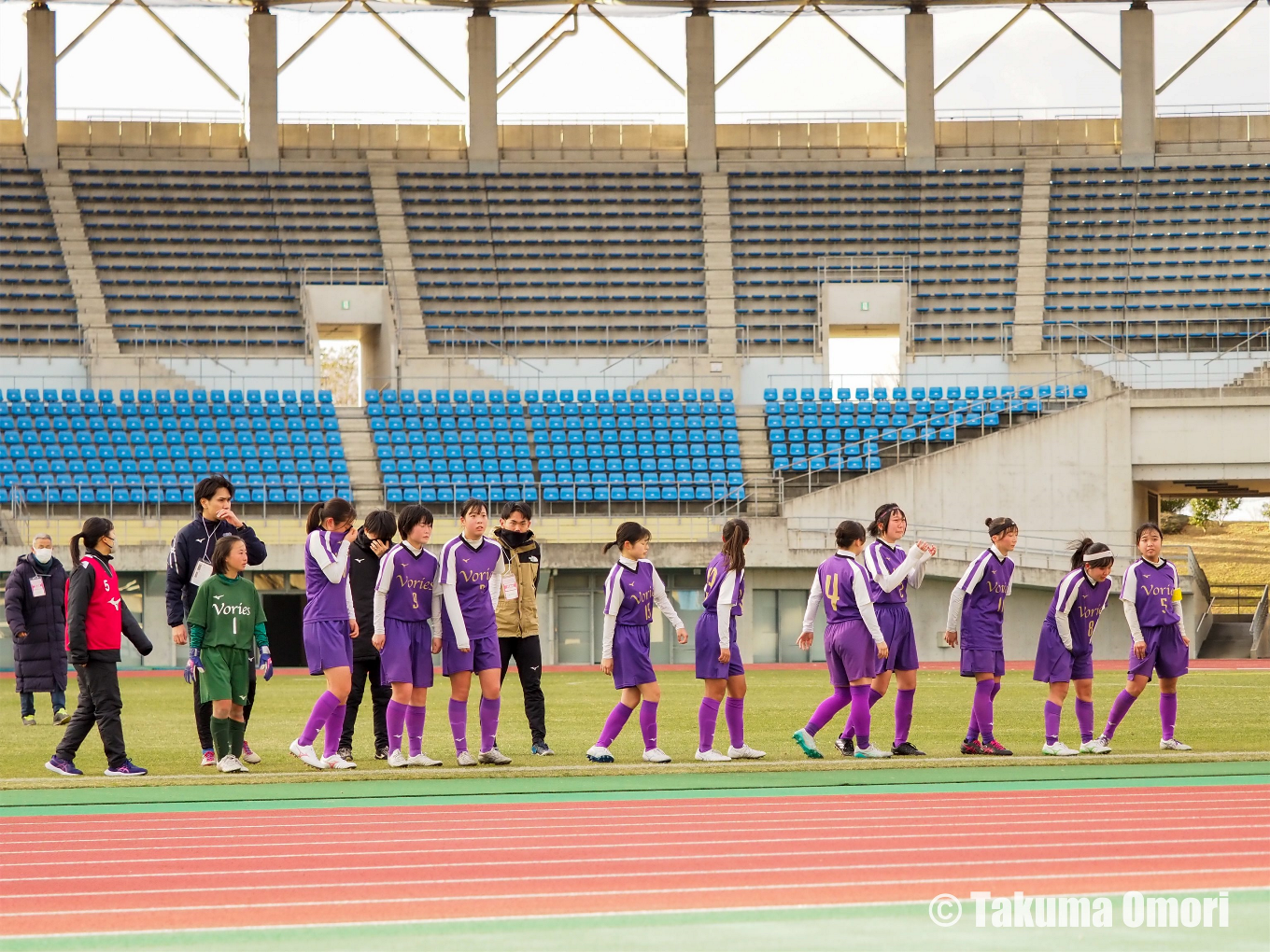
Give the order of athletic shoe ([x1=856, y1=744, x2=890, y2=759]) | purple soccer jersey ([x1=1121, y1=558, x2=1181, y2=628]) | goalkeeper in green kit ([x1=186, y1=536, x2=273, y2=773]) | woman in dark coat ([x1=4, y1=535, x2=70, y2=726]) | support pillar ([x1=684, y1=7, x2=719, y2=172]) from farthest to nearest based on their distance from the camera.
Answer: support pillar ([x1=684, y1=7, x2=719, y2=172])
woman in dark coat ([x1=4, y1=535, x2=70, y2=726])
purple soccer jersey ([x1=1121, y1=558, x2=1181, y2=628])
athletic shoe ([x1=856, y1=744, x2=890, y2=759])
goalkeeper in green kit ([x1=186, y1=536, x2=273, y2=773])

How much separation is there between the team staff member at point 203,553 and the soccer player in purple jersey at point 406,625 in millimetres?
960

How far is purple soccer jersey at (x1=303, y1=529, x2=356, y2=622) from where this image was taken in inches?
419

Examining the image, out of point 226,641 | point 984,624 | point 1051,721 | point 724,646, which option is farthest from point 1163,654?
point 226,641

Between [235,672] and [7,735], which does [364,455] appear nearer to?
[7,735]

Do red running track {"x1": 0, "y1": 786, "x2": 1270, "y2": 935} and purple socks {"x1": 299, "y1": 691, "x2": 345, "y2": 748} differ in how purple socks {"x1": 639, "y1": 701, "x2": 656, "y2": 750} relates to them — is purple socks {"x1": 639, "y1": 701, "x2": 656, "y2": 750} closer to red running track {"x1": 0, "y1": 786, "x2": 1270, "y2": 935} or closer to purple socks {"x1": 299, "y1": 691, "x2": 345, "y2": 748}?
purple socks {"x1": 299, "y1": 691, "x2": 345, "y2": 748}

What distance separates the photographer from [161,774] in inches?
419

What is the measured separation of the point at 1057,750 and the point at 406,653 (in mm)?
4835

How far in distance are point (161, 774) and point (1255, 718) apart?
396 inches

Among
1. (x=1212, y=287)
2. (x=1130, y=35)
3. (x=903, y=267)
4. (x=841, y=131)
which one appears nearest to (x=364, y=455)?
(x=903, y=267)

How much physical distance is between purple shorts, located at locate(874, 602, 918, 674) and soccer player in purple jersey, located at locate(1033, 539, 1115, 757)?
0.99 m

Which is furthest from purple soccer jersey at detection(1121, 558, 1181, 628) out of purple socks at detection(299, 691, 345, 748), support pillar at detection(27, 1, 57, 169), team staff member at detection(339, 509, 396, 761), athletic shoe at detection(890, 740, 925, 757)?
support pillar at detection(27, 1, 57, 169)

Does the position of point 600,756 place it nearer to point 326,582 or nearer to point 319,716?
point 319,716

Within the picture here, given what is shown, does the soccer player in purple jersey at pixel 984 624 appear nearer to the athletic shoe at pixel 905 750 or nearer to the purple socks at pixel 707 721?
the athletic shoe at pixel 905 750

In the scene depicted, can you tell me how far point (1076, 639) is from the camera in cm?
1177
